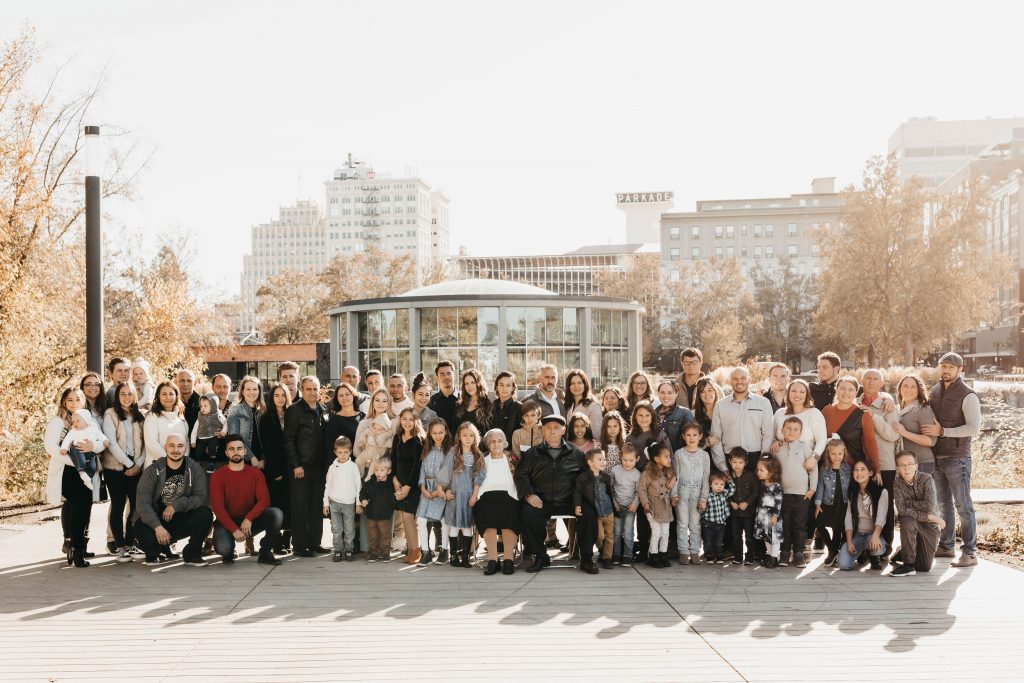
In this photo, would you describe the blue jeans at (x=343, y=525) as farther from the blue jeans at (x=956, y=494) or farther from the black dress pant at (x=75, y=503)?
the blue jeans at (x=956, y=494)

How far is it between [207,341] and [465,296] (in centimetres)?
1622

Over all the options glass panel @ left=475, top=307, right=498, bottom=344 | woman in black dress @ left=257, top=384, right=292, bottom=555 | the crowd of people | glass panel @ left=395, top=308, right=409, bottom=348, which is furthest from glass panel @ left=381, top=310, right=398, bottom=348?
woman in black dress @ left=257, top=384, right=292, bottom=555

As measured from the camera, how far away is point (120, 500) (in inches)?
320

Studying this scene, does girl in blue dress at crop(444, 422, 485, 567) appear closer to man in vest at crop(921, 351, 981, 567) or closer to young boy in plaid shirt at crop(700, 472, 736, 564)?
young boy in plaid shirt at crop(700, 472, 736, 564)

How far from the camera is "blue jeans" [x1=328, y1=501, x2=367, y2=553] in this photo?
8.01 m

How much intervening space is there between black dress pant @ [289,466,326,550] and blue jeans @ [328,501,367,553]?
26 centimetres

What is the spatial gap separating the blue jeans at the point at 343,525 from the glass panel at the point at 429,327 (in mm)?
21059

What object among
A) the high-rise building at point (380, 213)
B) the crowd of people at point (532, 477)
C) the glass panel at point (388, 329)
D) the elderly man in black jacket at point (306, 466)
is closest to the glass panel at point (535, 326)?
the glass panel at point (388, 329)

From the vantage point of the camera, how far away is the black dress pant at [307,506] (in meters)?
8.13

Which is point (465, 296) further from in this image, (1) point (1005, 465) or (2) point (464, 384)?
(2) point (464, 384)

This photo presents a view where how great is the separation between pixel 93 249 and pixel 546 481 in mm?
6249

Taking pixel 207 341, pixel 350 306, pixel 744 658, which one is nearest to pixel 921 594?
pixel 744 658

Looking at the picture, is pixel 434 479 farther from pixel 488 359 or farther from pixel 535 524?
pixel 488 359

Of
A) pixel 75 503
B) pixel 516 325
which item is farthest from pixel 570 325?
pixel 75 503
